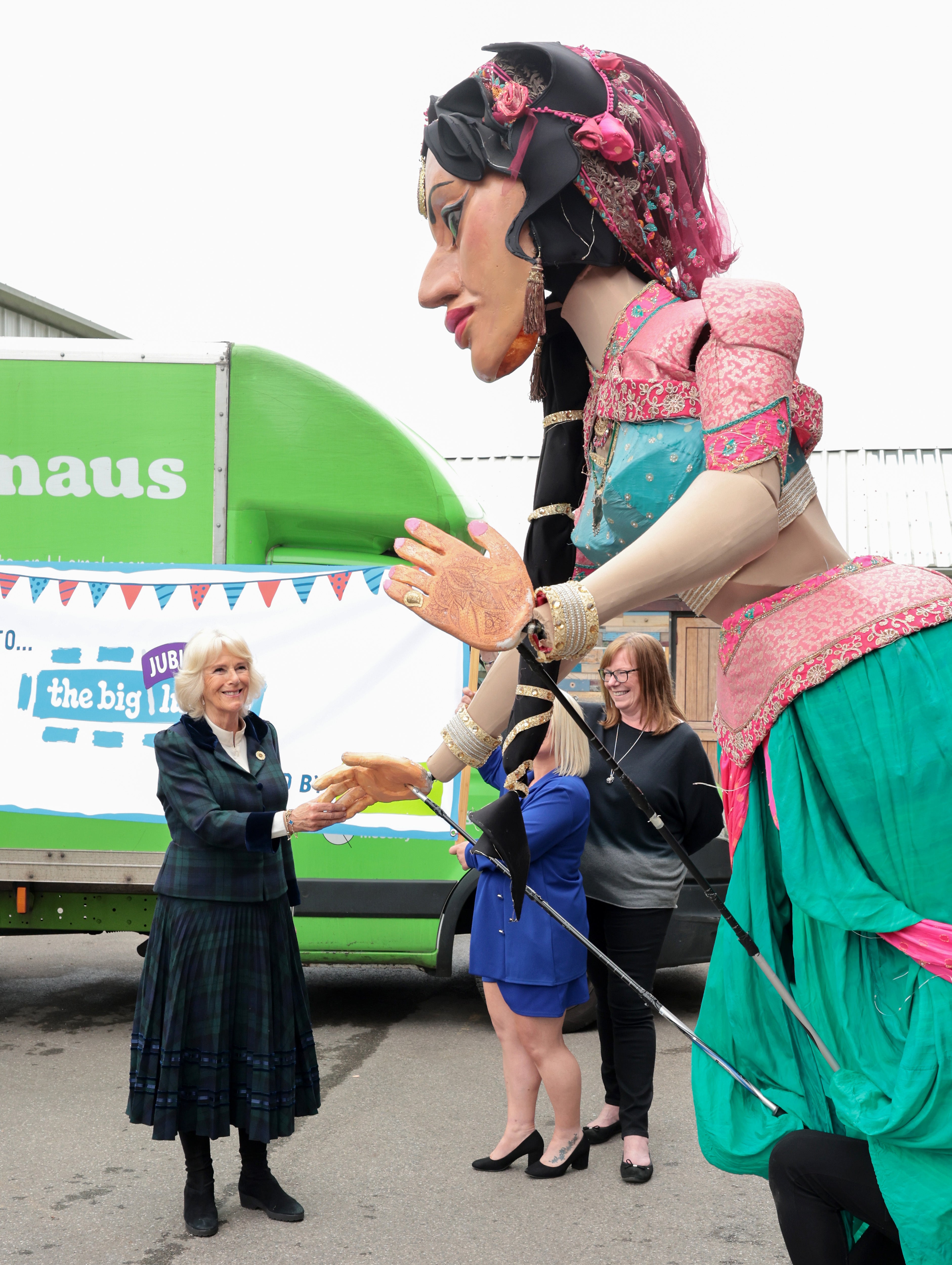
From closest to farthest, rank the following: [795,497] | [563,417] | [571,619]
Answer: [571,619] → [795,497] → [563,417]

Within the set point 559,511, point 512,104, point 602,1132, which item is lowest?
point 602,1132

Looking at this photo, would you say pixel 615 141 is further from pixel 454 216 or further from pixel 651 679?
pixel 651 679

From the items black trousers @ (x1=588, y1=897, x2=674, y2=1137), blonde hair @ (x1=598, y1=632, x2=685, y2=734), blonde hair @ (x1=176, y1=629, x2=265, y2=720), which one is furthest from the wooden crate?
blonde hair @ (x1=176, y1=629, x2=265, y2=720)

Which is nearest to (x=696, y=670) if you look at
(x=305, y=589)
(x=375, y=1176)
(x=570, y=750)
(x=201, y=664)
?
(x=305, y=589)

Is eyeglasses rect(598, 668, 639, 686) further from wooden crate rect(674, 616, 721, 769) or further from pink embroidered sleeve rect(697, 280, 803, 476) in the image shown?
wooden crate rect(674, 616, 721, 769)

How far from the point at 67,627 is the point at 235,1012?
8.09 ft

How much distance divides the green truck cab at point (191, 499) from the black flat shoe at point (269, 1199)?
1.81m

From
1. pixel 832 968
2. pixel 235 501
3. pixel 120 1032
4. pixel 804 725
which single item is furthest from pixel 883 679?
pixel 120 1032

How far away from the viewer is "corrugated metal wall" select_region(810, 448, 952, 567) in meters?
13.1

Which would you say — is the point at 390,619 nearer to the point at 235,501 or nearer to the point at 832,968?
the point at 235,501

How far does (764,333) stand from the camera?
4.70 feet

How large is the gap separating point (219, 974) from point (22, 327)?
11.8 metres

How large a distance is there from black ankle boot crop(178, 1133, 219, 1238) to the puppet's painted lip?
2.73 metres

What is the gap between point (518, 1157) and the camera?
13.0 ft
